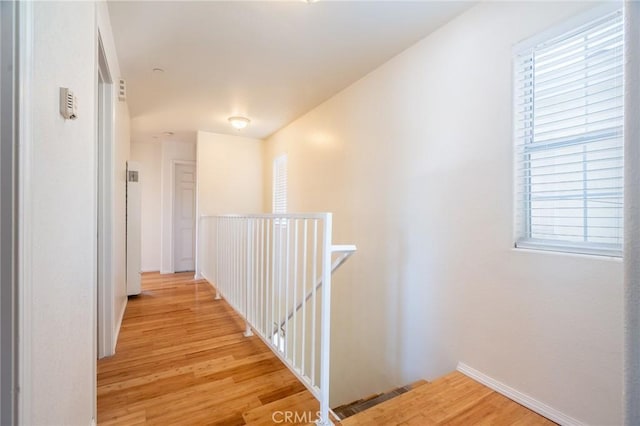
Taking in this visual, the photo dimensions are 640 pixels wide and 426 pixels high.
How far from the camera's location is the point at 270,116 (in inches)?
155

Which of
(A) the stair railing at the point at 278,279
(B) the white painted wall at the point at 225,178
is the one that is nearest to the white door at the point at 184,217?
(B) the white painted wall at the point at 225,178

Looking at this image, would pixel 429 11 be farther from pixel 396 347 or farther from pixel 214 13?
pixel 396 347

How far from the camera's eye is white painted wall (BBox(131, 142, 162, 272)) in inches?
209

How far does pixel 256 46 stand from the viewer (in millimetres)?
2246

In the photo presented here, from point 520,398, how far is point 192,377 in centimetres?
193

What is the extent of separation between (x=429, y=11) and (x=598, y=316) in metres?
1.99

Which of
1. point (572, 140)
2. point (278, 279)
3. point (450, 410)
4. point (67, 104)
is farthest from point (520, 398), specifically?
point (67, 104)

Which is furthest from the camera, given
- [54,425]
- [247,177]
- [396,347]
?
[247,177]

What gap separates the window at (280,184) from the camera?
450 centimetres

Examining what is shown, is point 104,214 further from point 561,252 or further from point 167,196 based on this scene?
point 167,196

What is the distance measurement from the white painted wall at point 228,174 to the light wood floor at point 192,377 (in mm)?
2309

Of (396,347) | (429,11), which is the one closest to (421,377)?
(396,347)

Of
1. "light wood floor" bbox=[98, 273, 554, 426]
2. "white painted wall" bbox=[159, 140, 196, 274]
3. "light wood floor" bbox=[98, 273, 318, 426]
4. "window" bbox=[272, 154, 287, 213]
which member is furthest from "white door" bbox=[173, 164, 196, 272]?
"light wood floor" bbox=[98, 273, 554, 426]
